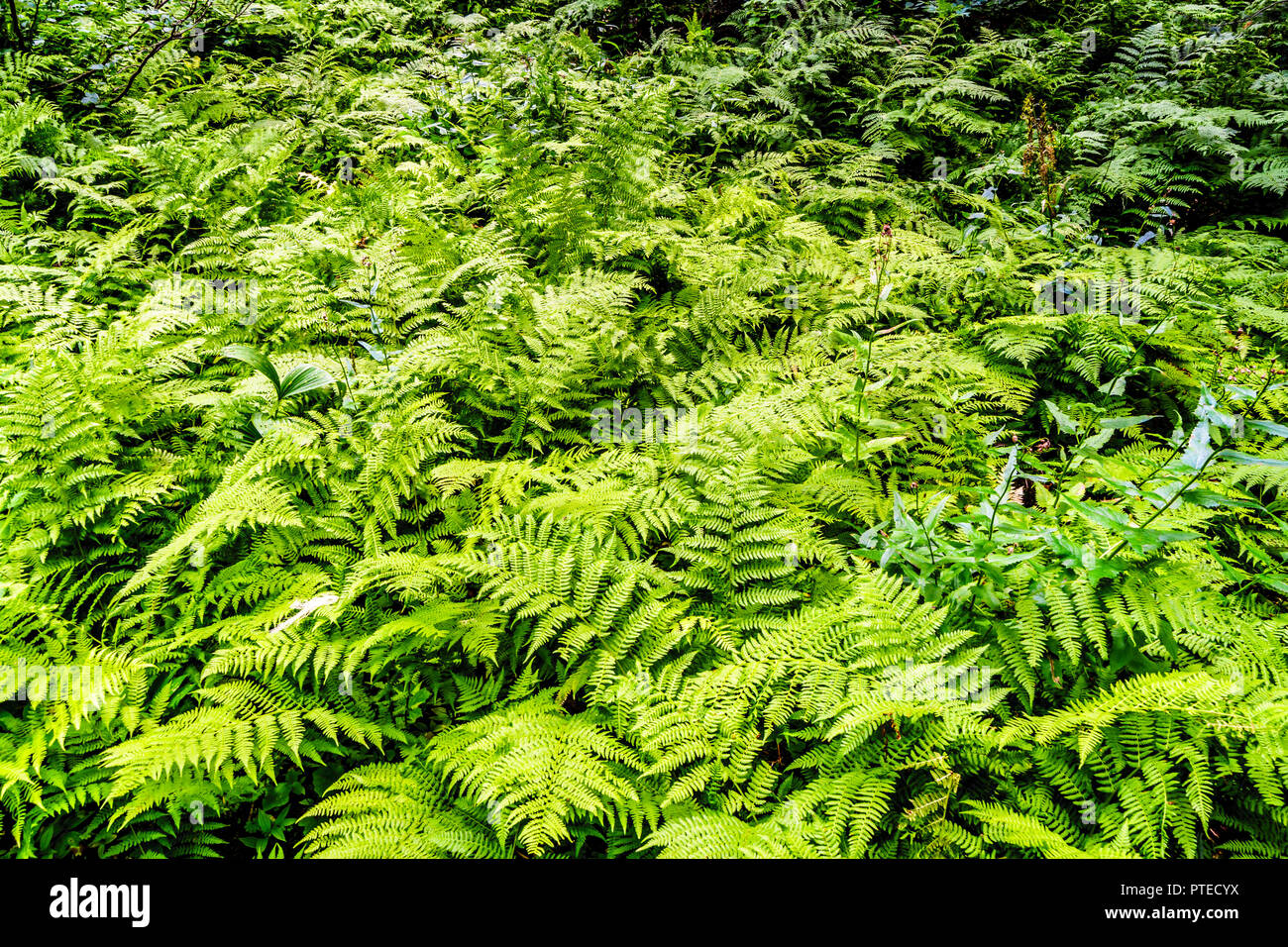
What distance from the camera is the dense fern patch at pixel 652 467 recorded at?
2.09m

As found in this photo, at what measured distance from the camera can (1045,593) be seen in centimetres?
216

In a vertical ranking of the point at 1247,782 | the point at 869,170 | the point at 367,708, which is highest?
the point at 869,170

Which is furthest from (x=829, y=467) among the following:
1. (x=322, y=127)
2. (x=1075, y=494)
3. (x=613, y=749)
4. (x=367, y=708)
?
(x=322, y=127)

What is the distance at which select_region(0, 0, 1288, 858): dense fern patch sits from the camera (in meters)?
2.09

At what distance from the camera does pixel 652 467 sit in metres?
2.95

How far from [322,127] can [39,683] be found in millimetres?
4628

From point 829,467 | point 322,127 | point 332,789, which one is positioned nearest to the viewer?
point 332,789

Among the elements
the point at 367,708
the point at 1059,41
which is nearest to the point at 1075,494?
the point at 367,708

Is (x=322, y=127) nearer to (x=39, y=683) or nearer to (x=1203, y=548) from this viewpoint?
(x=39, y=683)

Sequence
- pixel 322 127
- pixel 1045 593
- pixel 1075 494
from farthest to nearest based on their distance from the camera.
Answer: pixel 322 127, pixel 1075 494, pixel 1045 593

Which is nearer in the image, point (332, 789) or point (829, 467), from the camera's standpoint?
point (332, 789)

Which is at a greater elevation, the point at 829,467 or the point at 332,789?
the point at 829,467

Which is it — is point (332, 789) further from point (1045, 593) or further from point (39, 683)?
point (1045, 593)

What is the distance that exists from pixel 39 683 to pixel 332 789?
1.11 m
